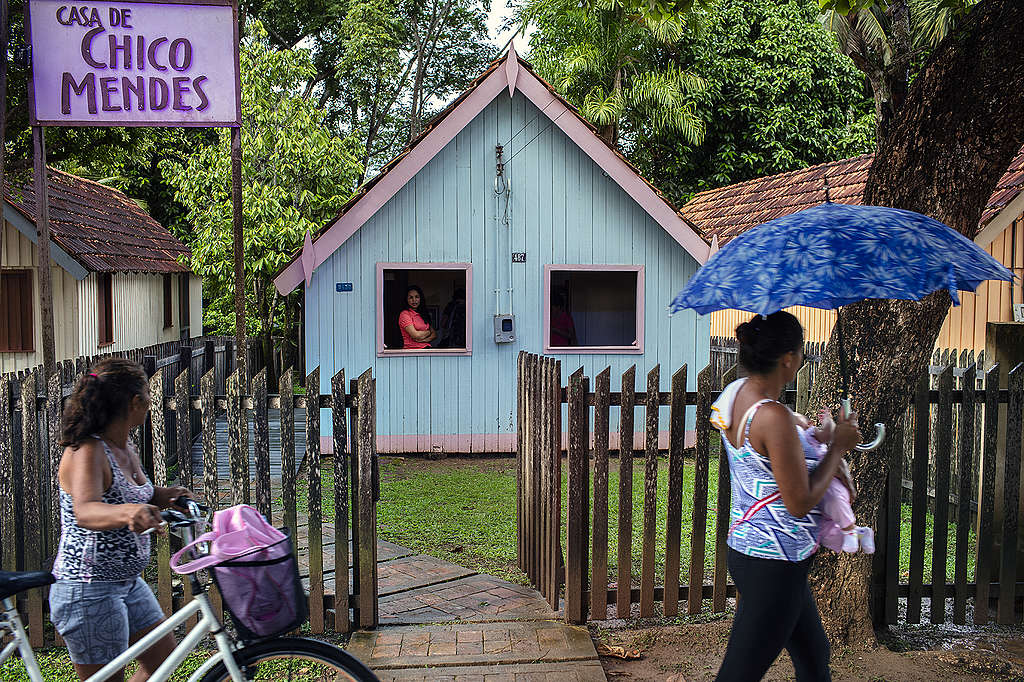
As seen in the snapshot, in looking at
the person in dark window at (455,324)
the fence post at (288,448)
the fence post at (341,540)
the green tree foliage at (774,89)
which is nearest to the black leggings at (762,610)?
the fence post at (341,540)

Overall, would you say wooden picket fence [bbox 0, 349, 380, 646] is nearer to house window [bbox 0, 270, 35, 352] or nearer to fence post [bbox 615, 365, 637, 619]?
fence post [bbox 615, 365, 637, 619]

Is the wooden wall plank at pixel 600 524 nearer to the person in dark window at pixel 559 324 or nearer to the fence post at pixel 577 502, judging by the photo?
the fence post at pixel 577 502

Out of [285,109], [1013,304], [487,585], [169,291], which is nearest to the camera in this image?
[487,585]

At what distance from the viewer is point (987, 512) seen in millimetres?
5508

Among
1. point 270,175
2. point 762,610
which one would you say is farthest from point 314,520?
point 270,175

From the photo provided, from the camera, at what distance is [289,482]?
5148 mm

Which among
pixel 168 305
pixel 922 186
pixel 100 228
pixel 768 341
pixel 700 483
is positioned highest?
Answer: pixel 100 228

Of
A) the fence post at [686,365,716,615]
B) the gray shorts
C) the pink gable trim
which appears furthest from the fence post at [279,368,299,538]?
the pink gable trim

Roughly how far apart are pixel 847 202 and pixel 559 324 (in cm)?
554

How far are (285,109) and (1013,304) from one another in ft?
40.1

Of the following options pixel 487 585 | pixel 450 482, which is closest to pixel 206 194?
pixel 450 482

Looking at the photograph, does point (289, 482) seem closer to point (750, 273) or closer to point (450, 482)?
point (750, 273)

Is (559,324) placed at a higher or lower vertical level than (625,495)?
higher

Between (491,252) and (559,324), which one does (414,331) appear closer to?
(491,252)
